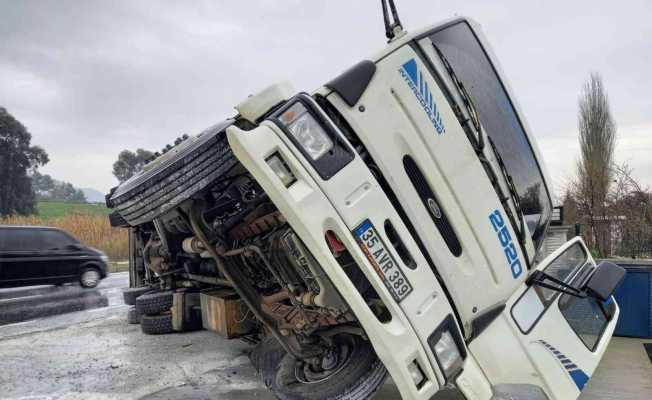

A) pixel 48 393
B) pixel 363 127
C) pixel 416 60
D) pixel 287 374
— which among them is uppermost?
pixel 416 60

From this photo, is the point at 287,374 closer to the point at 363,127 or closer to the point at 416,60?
the point at 363,127

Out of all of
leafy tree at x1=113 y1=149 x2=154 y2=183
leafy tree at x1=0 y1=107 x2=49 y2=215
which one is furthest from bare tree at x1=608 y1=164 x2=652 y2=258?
leafy tree at x1=113 y1=149 x2=154 y2=183

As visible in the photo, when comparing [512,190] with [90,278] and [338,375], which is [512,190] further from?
[90,278]

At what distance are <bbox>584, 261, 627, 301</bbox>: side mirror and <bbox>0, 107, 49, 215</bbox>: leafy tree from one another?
38015 mm

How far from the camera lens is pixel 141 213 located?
10.1 feet

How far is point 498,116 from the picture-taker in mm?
3164

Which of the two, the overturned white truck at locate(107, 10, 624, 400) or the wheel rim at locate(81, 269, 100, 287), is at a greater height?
the overturned white truck at locate(107, 10, 624, 400)

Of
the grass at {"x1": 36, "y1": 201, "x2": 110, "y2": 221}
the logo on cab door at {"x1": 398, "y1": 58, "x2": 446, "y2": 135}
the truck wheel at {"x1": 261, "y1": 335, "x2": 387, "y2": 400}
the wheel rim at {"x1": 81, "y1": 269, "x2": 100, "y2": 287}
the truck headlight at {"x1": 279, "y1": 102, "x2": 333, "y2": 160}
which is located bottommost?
the grass at {"x1": 36, "y1": 201, "x2": 110, "y2": 221}

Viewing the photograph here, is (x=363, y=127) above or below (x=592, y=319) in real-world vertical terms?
above

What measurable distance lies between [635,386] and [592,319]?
1.36m

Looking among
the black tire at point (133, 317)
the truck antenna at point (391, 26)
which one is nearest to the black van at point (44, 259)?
the black tire at point (133, 317)

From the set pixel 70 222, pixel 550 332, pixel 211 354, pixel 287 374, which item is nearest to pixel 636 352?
pixel 550 332

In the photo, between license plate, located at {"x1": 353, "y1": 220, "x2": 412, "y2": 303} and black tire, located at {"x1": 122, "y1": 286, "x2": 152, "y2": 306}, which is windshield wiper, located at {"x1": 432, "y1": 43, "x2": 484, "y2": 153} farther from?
black tire, located at {"x1": 122, "y1": 286, "x2": 152, "y2": 306}

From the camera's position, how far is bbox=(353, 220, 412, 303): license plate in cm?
240
